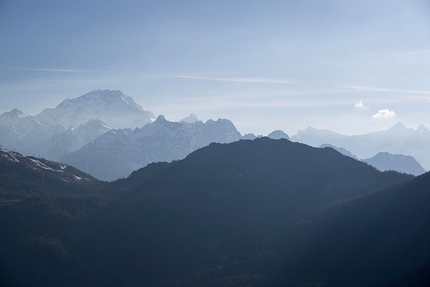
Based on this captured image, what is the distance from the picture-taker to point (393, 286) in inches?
7830

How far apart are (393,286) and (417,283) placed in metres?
10.0

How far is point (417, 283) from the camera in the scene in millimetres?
193000
